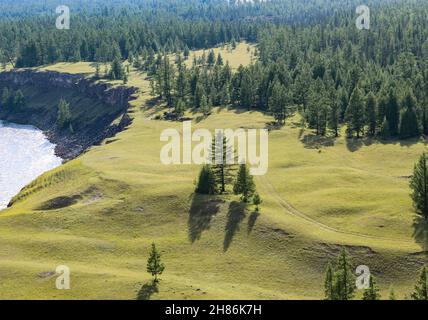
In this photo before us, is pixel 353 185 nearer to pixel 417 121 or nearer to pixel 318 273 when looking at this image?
pixel 318 273

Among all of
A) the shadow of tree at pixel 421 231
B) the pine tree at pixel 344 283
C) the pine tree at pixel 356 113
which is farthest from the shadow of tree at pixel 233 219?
the pine tree at pixel 356 113

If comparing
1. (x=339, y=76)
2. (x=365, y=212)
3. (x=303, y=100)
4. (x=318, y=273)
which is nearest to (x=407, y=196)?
(x=365, y=212)

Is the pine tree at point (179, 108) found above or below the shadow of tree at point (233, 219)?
above

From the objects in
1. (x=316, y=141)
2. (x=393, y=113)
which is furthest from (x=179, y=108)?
(x=393, y=113)

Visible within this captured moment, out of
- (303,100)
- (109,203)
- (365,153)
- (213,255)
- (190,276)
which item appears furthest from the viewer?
(303,100)

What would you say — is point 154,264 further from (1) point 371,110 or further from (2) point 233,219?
(1) point 371,110

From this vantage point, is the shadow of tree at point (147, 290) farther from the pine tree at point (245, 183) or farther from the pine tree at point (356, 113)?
the pine tree at point (356, 113)

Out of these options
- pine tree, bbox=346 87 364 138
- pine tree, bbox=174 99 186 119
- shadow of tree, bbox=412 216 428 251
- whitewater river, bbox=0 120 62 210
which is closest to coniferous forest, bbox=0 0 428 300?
shadow of tree, bbox=412 216 428 251
